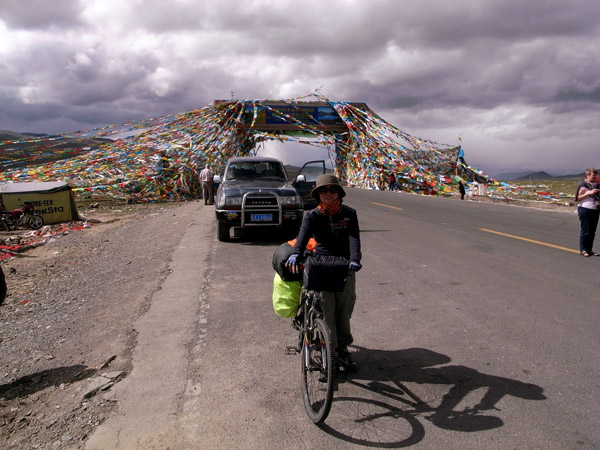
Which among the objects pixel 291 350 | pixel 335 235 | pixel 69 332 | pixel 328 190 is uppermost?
pixel 328 190

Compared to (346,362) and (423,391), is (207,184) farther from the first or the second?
(423,391)

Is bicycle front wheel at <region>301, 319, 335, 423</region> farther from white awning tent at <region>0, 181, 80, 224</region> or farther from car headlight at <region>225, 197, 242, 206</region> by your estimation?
white awning tent at <region>0, 181, 80, 224</region>

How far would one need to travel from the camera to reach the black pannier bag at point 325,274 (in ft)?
11.9

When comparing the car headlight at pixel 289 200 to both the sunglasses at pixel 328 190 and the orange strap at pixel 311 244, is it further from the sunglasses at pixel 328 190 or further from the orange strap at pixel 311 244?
the sunglasses at pixel 328 190

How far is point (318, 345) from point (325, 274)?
1.74 feet

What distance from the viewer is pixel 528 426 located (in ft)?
11.0

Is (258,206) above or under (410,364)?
above

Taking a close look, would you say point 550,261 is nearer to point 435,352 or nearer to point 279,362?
point 435,352

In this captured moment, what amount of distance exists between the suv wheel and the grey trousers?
7.11 m

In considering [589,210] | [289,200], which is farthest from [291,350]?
[589,210]

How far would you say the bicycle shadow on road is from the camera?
11.2 feet

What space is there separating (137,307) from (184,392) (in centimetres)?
269

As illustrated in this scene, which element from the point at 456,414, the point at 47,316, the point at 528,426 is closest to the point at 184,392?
the point at 456,414

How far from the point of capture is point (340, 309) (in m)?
4.01
